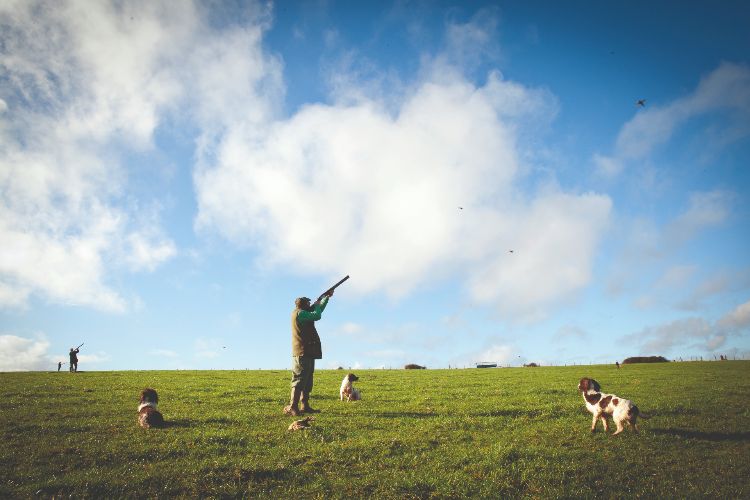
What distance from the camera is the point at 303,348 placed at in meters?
13.8

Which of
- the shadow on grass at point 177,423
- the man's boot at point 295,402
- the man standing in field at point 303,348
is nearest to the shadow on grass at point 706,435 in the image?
the man standing in field at point 303,348

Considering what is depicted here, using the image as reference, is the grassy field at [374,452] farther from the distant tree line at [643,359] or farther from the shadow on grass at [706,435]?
the distant tree line at [643,359]

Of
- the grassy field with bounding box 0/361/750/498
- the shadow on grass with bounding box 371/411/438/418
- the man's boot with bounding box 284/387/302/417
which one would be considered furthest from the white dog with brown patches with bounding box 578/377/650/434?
the man's boot with bounding box 284/387/302/417

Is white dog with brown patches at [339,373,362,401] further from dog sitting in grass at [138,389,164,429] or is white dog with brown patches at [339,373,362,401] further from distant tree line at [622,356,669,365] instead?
distant tree line at [622,356,669,365]

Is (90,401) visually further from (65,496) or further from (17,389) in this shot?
(65,496)

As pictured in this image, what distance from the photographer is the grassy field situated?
783 centimetres

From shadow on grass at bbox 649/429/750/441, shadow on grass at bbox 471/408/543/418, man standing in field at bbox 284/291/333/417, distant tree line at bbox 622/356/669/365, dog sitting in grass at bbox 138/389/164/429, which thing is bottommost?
distant tree line at bbox 622/356/669/365

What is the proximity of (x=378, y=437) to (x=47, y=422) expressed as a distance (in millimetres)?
10581

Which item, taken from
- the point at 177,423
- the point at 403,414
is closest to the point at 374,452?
the point at 403,414

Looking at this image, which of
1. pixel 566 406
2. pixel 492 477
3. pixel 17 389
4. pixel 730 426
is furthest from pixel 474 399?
pixel 17 389

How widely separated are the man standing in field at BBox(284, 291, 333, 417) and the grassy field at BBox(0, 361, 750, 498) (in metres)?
0.82

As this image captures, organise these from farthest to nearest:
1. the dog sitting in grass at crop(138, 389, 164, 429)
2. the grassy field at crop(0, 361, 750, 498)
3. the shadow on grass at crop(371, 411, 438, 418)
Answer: the shadow on grass at crop(371, 411, 438, 418), the dog sitting in grass at crop(138, 389, 164, 429), the grassy field at crop(0, 361, 750, 498)

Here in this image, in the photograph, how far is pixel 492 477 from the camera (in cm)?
835

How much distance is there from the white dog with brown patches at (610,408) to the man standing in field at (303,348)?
868 centimetres
